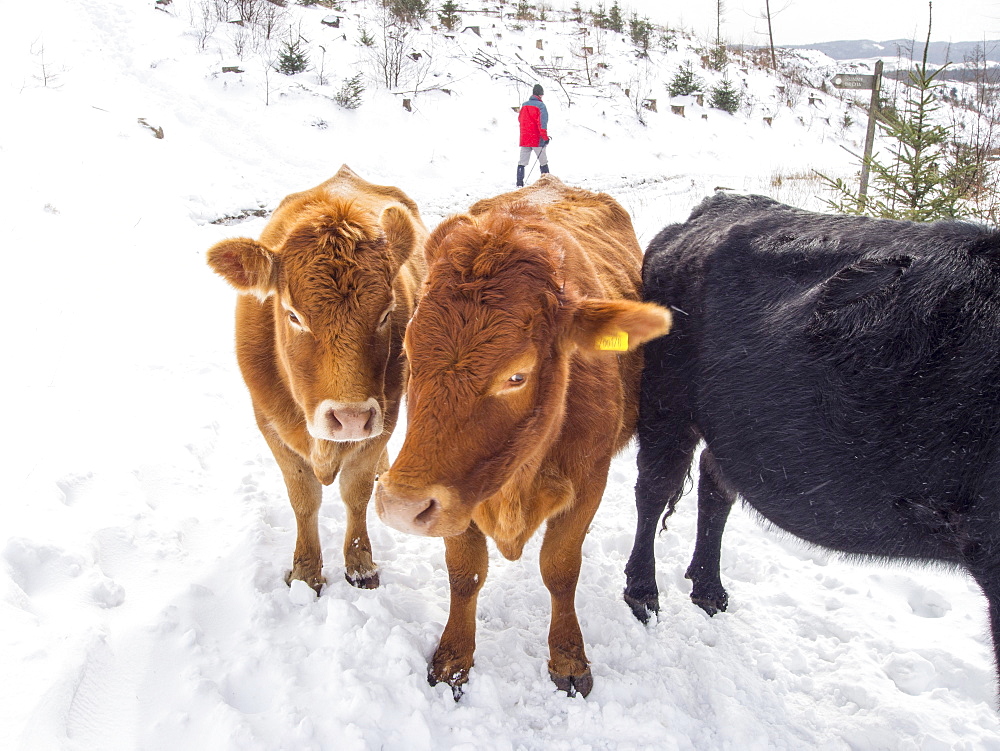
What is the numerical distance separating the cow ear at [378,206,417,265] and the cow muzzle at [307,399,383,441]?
2.68 ft

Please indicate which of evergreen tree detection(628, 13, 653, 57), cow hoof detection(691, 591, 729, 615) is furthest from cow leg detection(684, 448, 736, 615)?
evergreen tree detection(628, 13, 653, 57)

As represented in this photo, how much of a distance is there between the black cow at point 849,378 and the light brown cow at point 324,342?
56.5 inches

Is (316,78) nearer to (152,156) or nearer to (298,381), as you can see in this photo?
(152,156)

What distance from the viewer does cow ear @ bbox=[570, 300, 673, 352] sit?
83.6 inches

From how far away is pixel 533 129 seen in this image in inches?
564

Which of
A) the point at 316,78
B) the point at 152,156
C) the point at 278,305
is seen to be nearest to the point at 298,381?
the point at 278,305

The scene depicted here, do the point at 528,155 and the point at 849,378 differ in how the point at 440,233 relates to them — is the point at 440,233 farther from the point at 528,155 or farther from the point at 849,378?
the point at 528,155

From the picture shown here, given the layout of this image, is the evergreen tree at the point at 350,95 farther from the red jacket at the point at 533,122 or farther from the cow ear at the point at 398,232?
the cow ear at the point at 398,232

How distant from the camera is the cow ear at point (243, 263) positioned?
2.72 meters

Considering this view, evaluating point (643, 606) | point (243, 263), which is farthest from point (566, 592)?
point (243, 263)

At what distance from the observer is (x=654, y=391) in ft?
11.0

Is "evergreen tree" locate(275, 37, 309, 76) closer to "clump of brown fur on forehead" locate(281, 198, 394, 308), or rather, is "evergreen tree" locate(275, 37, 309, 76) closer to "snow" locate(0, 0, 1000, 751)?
"snow" locate(0, 0, 1000, 751)

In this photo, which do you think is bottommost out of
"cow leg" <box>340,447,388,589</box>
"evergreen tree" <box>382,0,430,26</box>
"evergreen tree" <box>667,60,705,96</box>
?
"cow leg" <box>340,447,388,589</box>

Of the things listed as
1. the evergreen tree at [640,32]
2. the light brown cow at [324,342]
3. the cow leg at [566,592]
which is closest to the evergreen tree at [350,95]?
the light brown cow at [324,342]
